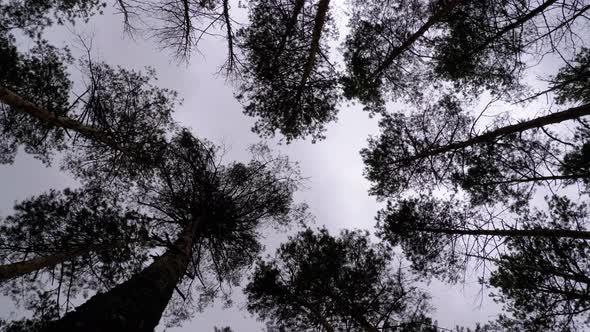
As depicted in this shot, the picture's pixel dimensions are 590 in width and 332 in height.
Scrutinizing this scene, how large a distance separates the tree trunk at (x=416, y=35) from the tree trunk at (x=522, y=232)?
141 inches

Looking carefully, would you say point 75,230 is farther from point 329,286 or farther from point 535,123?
point 535,123

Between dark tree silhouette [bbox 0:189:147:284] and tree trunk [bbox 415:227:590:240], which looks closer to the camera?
tree trunk [bbox 415:227:590:240]

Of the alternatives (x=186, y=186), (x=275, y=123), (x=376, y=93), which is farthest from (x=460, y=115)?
(x=186, y=186)

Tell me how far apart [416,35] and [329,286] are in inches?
259

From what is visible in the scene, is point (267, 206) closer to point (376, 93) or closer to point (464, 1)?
point (376, 93)

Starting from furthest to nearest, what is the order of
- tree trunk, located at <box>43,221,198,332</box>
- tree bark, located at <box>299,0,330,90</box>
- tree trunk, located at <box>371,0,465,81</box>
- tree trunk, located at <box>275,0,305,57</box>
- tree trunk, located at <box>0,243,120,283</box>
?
tree trunk, located at <box>371,0,465,81</box> → tree trunk, located at <box>275,0,305,57</box> → tree bark, located at <box>299,0,330,90</box> → tree trunk, located at <box>0,243,120,283</box> → tree trunk, located at <box>43,221,198,332</box>

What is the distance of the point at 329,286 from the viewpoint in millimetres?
9391

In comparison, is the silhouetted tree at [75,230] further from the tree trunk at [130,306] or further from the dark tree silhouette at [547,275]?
the dark tree silhouette at [547,275]

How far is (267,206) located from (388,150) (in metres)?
4.45

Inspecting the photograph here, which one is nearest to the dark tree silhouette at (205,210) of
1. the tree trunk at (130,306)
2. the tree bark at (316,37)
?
the tree trunk at (130,306)

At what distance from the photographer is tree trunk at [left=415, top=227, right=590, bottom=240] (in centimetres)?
557

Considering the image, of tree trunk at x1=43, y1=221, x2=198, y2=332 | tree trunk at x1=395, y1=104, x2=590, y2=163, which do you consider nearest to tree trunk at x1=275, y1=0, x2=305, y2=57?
tree trunk at x1=395, y1=104, x2=590, y2=163

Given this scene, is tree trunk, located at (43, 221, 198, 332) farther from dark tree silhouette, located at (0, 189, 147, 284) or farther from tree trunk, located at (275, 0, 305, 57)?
tree trunk, located at (275, 0, 305, 57)

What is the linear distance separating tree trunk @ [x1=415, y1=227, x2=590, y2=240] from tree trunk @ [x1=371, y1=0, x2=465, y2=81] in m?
3.59
